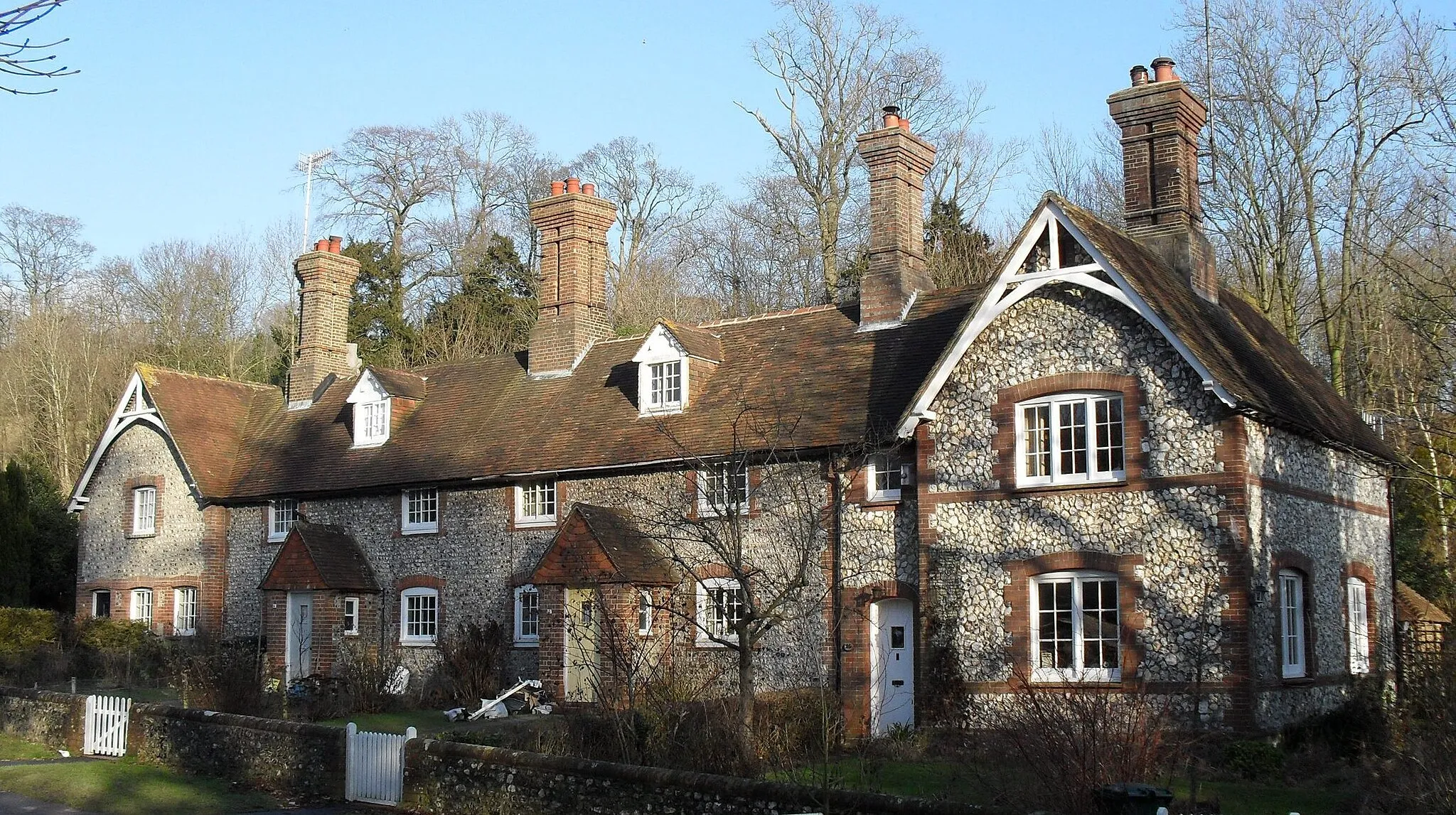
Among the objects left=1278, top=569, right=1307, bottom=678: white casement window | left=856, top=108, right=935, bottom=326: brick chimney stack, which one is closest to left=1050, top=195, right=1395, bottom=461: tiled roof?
left=1278, top=569, right=1307, bottom=678: white casement window

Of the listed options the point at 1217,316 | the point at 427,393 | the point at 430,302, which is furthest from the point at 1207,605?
the point at 430,302

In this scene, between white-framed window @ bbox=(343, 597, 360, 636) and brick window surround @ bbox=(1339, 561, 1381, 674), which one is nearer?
brick window surround @ bbox=(1339, 561, 1381, 674)

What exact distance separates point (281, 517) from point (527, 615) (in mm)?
7673

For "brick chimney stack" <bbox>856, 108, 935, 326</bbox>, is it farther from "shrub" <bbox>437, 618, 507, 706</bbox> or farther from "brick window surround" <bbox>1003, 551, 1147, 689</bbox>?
"shrub" <bbox>437, 618, 507, 706</bbox>

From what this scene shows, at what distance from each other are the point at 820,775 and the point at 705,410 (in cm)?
1043

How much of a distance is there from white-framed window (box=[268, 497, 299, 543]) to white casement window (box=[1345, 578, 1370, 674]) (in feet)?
67.8

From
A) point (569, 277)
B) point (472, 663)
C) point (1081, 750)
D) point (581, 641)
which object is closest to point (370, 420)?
point (569, 277)

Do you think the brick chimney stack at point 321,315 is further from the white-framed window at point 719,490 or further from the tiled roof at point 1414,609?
the tiled roof at point 1414,609

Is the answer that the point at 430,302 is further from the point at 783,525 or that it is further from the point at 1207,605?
the point at 1207,605

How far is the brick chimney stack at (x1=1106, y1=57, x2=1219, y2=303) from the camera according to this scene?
22219 mm

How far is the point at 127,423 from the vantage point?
32469mm

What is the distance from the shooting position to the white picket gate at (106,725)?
20.0 m

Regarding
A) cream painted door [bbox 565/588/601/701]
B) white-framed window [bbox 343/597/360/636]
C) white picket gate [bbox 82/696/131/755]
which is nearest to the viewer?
white picket gate [bbox 82/696/131/755]

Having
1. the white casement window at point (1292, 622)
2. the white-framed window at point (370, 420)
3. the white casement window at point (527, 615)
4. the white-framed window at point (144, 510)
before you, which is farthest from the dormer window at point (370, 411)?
the white casement window at point (1292, 622)
